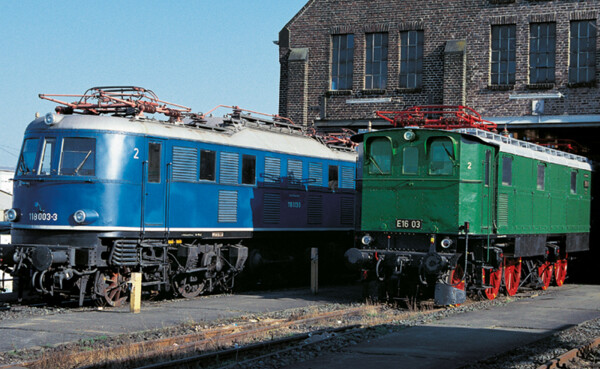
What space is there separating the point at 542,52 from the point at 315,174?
33.1ft

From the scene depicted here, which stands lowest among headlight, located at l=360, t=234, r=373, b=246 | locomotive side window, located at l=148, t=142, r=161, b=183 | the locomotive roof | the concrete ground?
the concrete ground

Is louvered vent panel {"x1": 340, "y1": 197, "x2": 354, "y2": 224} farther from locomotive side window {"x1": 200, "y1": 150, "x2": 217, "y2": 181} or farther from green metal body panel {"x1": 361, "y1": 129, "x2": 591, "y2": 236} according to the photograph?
locomotive side window {"x1": 200, "y1": 150, "x2": 217, "y2": 181}

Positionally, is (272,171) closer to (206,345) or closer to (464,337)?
(464,337)

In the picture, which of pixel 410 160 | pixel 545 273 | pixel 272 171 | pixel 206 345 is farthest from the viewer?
pixel 545 273

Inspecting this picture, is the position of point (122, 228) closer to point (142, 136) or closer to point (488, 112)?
point (142, 136)

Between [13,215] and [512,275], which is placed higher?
[13,215]

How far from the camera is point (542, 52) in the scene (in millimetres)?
26906

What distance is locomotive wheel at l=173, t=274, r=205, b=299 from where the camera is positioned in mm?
17625

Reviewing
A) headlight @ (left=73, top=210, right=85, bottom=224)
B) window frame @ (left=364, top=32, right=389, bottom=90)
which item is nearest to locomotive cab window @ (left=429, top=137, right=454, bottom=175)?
headlight @ (left=73, top=210, right=85, bottom=224)

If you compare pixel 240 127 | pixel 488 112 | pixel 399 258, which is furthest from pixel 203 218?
pixel 488 112

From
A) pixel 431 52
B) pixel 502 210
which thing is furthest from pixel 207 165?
Result: pixel 431 52

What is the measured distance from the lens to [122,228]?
626 inches

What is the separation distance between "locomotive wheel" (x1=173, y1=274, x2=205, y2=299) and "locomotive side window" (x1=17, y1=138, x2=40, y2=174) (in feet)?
12.5

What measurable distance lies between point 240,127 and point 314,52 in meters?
11.4
